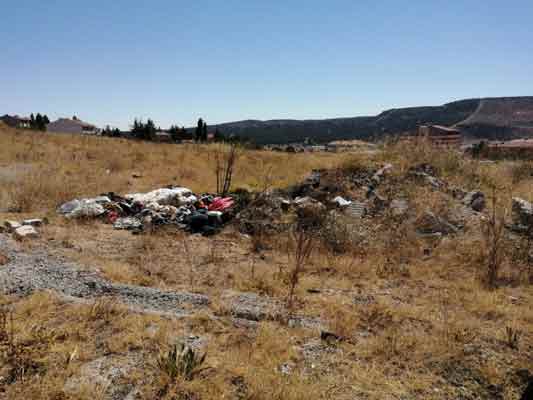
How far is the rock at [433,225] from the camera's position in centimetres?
508

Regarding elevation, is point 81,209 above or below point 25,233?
above

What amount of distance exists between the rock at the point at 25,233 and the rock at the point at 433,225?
6276 millimetres

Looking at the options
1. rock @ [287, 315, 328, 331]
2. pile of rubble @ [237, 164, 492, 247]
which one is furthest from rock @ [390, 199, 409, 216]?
rock @ [287, 315, 328, 331]

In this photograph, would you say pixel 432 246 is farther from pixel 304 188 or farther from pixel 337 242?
pixel 304 188

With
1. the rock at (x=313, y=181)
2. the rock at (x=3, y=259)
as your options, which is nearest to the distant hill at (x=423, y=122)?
the rock at (x=313, y=181)

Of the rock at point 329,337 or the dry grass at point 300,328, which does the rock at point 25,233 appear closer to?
the dry grass at point 300,328

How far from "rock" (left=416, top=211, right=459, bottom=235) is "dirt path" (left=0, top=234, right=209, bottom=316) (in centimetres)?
396

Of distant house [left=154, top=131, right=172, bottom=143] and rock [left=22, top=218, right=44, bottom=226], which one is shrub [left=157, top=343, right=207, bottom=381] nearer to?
rock [left=22, top=218, right=44, bottom=226]

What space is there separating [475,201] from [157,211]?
6468 mm

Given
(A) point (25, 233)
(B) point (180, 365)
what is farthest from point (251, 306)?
(A) point (25, 233)

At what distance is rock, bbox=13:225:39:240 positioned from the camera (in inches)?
177

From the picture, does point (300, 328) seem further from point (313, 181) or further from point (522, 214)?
point (313, 181)

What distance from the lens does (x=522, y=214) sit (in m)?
5.24

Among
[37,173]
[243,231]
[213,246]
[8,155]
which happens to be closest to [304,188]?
[243,231]
